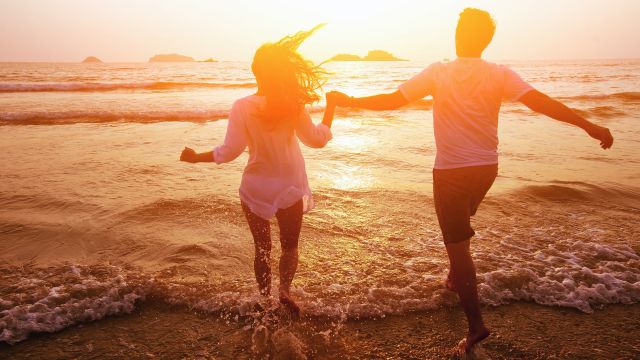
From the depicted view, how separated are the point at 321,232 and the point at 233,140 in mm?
2556

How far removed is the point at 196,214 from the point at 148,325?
2460 millimetres

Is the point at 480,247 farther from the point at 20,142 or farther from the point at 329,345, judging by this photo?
the point at 20,142

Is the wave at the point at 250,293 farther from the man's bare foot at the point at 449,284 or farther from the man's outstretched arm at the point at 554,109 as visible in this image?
the man's outstretched arm at the point at 554,109

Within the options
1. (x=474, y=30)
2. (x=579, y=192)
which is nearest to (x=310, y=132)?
(x=474, y=30)

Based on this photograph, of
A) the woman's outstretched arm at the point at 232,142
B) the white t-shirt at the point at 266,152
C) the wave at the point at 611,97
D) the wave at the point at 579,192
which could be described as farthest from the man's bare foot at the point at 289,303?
the wave at the point at 611,97

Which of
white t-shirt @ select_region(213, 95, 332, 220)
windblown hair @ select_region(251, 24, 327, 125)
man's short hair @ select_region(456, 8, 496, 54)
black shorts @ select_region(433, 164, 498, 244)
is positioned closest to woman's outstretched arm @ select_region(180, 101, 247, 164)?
white t-shirt @ select_region(213, 95, 332, 220)

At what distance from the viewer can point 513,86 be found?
111 inches

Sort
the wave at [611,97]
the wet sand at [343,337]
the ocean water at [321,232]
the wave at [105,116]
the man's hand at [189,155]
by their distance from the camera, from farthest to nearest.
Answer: the wave at [611,97]
the wave at [105,116]
the ocean water at [321,232]
the wet sand at [343,337]
the man's hand at [189,155]

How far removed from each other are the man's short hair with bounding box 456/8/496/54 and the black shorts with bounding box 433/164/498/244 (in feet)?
2.65

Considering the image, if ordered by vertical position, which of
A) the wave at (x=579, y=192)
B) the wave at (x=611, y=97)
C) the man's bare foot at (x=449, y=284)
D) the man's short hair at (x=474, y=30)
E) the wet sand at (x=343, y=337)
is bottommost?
the wet sand at (x=343, y=337)

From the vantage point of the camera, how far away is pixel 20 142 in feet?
33.3

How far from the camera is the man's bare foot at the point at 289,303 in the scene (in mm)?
3490

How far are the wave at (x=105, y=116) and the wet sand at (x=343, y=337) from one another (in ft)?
38.8

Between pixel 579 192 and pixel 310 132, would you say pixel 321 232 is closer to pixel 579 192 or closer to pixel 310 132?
pixel 310 132
